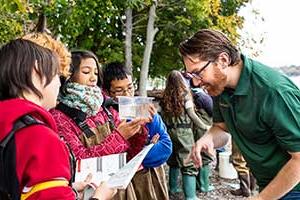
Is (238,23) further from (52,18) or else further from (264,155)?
(264,155)

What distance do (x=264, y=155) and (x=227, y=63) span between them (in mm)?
505

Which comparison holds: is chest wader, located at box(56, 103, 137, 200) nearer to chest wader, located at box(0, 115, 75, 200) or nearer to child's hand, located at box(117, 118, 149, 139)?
child's hand, located at box(117, 118, 149, 139)

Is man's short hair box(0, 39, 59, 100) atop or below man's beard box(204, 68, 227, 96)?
atop

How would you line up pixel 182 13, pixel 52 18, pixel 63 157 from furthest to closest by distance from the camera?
pixel 182 13, pixel 52 18, pixel 63 157

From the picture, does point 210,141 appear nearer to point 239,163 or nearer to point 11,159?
point 11,159

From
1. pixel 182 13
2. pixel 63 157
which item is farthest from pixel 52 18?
pixel 63 157

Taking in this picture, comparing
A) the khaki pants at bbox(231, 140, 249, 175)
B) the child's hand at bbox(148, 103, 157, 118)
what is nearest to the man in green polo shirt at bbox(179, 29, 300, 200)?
the child's hand at bbox(148, 103, 157, 118)

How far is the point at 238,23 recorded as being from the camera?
11820mm

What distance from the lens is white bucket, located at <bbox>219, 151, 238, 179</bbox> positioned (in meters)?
7.75

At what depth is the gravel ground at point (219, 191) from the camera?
6.91 meters

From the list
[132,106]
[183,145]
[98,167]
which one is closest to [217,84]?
[132,106]

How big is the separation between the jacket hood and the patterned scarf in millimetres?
1017

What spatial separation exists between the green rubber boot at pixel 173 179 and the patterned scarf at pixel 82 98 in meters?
4.17

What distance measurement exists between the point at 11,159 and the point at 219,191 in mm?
5947
